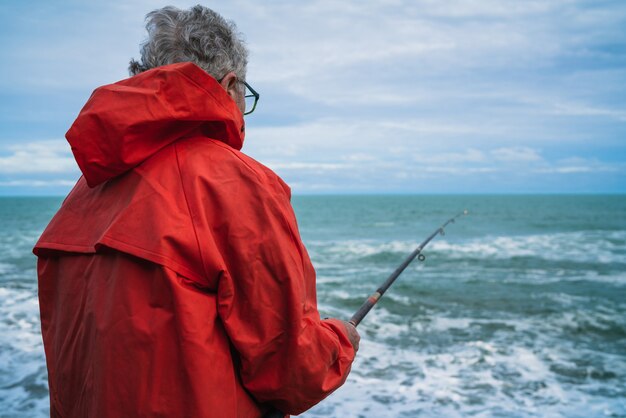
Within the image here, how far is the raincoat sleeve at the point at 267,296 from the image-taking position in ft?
4.39

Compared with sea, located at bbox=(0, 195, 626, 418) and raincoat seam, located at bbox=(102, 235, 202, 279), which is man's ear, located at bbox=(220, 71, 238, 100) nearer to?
raincoat seam, located at bbox=(102, 235, 202, 279)

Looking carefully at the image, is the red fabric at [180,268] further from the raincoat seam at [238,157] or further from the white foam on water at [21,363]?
the white foam on water at [21,363]

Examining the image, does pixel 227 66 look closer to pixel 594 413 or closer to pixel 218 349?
pixel 218 349

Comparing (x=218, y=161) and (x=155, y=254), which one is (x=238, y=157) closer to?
(x=218, y=161)

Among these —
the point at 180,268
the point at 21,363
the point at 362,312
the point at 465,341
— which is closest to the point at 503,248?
the point at 465,341

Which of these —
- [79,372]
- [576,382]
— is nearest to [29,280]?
[576,382]

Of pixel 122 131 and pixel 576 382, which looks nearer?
pixel 122 131

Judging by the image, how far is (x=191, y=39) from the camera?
4.97 ft

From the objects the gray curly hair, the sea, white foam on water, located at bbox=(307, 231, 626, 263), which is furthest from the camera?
white foam on water, located at bbox=(307, 231, 626, 263)

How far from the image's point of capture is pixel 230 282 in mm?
1314

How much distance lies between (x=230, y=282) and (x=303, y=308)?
9.4 inches

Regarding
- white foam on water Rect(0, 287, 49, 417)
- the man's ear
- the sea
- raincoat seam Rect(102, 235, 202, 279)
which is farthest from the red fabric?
white foam on water Rect(0, 287, 49, 417)

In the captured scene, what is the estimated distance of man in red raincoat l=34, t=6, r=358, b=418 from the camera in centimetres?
131

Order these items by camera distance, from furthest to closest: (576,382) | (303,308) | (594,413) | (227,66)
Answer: (576,382) → (594,413) → (227,66) → (303,308)
